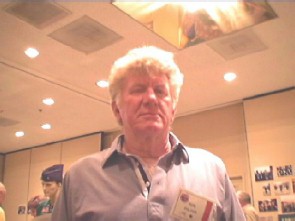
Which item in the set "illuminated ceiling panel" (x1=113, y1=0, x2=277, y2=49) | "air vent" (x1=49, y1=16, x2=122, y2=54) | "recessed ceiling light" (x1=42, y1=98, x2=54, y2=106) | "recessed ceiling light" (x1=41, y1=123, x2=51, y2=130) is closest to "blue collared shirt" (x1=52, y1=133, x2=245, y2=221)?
"illuminated ceiling panel" (x1=113, y1=0, x2=277, y2=49)

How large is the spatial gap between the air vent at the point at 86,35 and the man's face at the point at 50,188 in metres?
1.62

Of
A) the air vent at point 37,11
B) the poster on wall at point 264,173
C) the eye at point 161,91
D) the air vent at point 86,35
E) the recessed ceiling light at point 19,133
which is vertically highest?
the air vent at point 37,11

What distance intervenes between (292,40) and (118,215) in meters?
3.53

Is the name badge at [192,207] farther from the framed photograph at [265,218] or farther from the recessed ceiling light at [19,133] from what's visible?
the recessed ceiling light at [19,133]

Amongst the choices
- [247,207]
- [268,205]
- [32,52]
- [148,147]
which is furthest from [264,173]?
[148,147]

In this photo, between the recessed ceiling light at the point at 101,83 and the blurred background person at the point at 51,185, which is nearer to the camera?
the blurred background person at the point at 51,185

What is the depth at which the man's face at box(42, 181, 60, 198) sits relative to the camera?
2896 millimetres

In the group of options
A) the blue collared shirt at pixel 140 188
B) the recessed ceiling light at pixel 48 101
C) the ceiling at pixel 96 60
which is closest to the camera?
the blue collared shirt at pixel 140 188

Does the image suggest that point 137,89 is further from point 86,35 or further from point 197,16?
point 86,35

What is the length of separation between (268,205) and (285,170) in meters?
0.57

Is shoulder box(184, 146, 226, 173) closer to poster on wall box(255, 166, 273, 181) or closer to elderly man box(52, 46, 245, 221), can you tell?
elderly man box(52, 46, 245, 221)

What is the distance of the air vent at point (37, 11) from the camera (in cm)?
339

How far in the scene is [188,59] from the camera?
4.49 meters

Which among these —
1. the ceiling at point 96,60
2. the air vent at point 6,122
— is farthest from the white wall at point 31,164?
the air vent at point 6,122
